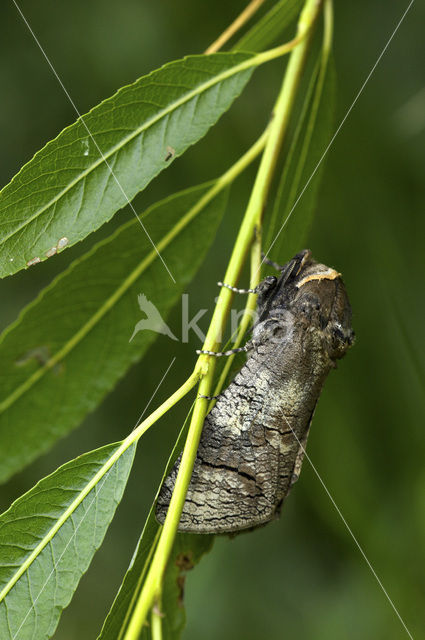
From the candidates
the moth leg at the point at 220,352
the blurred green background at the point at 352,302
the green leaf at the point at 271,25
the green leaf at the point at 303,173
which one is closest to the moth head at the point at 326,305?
the green leaf at the point at 303,173

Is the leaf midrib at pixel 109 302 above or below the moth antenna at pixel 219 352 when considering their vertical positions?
above

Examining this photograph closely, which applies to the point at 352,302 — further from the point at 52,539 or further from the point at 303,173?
the point at 52,539

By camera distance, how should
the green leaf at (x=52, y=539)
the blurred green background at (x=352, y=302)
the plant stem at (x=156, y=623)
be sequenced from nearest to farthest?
the plant stem at (x=156, y=623)
the green leaf at (x=52, y=539)
the blurred green background at (x=352, y=302)

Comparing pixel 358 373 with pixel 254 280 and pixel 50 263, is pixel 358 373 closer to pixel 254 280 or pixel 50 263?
pixel 254 280

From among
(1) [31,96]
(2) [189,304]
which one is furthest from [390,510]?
(1) [31,96]

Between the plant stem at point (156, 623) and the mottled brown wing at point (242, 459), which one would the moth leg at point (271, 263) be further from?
the plant stem at point (156, 623)
